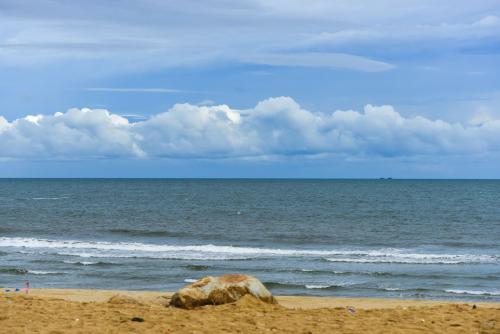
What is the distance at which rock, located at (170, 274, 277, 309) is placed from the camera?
14.3 m

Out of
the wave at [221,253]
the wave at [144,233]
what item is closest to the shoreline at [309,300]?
the wave at [221,253]

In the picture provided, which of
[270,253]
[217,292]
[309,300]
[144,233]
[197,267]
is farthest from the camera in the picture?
[144,233]

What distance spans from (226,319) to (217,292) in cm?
181

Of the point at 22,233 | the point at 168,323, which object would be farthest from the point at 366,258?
the point at 22,233

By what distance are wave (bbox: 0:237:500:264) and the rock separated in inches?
638

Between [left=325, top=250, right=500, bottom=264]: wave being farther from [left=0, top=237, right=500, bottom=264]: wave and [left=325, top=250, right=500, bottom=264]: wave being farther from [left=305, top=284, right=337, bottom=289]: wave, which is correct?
[left=305, top=284, right=337, bottom=289]: wave

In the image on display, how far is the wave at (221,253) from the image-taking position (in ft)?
102

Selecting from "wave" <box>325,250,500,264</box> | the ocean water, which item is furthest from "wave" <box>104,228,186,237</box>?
"wave" <box>325,250,500,264</box>

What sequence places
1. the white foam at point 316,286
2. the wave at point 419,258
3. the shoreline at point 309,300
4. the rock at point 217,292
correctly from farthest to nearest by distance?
the wave at point 419,258, the white foam at point 316,286, the shoreline at point 309,300, the rock at point 217,292

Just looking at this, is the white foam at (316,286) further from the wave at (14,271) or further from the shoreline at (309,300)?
the wave at (14,271)

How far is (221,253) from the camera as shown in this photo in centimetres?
3331

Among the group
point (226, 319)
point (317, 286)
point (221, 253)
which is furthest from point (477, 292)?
point (221, 253)

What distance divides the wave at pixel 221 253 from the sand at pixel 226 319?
52.8 ft

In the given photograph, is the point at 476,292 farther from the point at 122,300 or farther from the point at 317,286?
the point at 122,300
